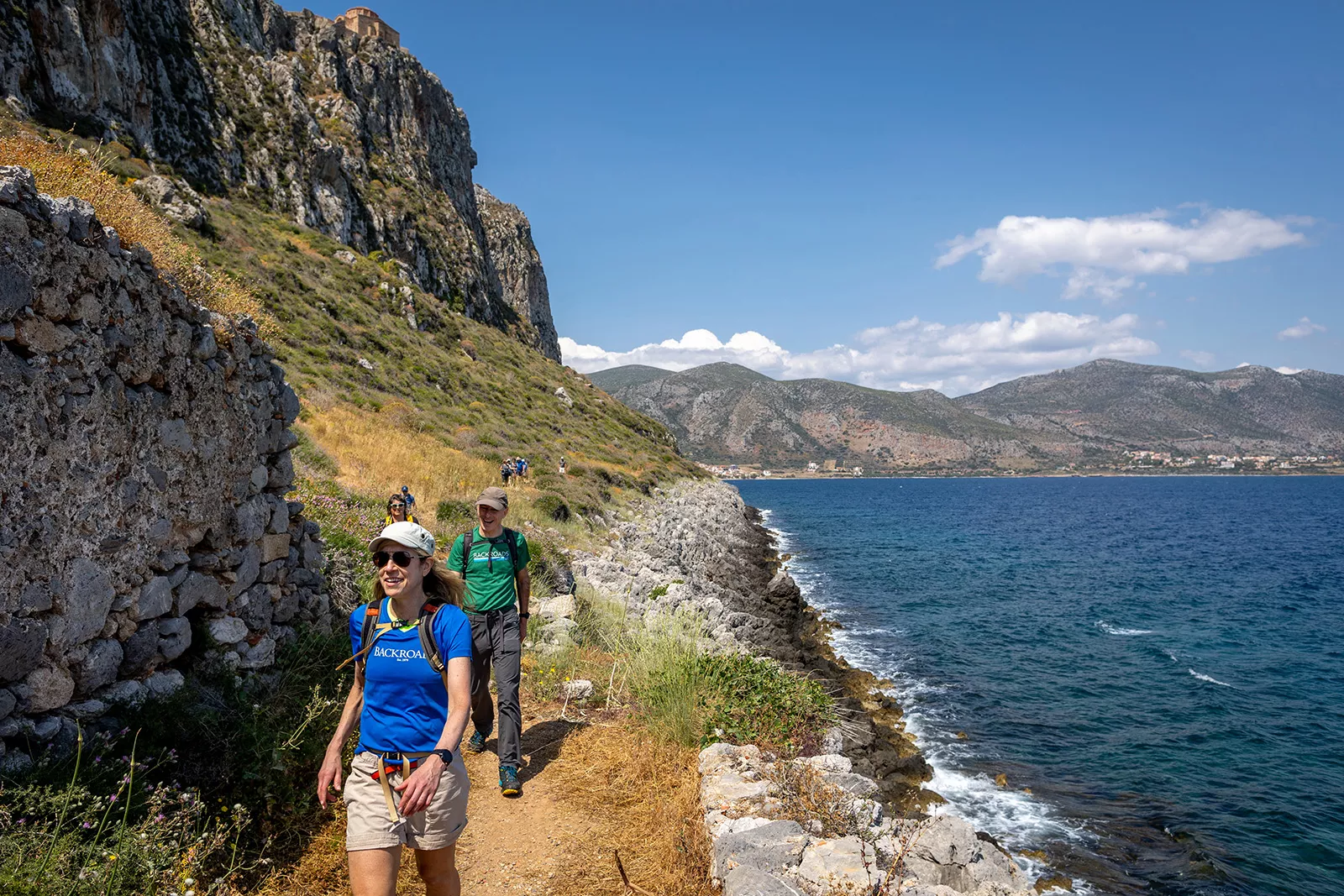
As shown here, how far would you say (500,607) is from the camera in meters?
5.77

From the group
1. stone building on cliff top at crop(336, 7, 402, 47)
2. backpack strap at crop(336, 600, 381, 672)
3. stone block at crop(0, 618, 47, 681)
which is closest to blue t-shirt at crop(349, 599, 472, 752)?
backpack strap at crop(336, 600, 381, 672)

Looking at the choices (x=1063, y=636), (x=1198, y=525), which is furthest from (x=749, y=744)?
(x=1198, y=525)

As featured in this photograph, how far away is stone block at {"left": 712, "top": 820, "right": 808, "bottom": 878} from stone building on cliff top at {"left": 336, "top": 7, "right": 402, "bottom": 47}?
250ft

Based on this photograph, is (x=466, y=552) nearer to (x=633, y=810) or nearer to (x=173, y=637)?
(x=173, y=637)

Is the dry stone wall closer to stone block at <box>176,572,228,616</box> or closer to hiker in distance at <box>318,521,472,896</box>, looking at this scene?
stone block at <box>176,572,228,616</box>

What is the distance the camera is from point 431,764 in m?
2.95

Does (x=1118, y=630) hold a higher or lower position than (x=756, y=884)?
lower

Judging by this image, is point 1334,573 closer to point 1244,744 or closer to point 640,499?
point 1244,744

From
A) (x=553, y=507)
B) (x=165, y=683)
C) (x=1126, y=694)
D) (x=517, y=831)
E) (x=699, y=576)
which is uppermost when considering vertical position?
(x=553, y=507)

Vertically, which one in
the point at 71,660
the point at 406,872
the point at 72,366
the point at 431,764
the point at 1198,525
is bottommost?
the point at 1198,525

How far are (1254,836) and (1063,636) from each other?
1369 cm

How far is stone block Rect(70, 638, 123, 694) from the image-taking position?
389 centimetres

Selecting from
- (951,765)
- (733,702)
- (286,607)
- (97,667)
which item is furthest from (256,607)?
(951,765)

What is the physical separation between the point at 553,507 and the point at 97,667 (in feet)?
Answer: 51.0
